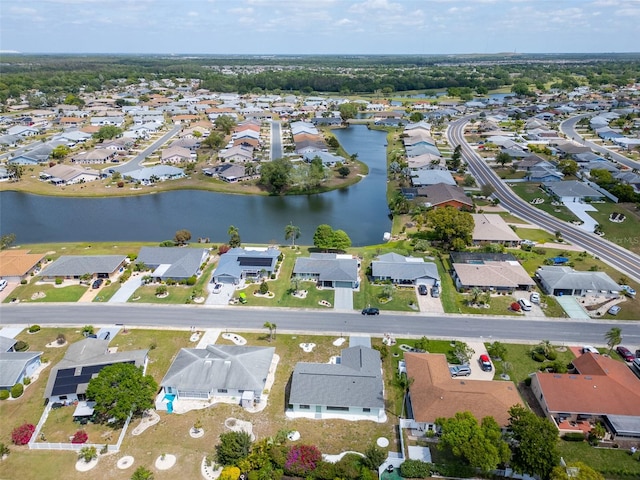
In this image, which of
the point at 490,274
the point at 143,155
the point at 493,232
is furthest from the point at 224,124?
the point at 490,274

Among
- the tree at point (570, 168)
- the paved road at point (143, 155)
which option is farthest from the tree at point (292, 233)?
the tree at point (570, 168)

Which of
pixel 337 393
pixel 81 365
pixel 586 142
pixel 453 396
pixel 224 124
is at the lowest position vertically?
pixel 586 142

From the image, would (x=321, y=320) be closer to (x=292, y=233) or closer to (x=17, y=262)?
(x=292, y=233)

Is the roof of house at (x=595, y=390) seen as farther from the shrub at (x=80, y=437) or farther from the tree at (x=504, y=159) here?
the tree at (x=504, y=159)

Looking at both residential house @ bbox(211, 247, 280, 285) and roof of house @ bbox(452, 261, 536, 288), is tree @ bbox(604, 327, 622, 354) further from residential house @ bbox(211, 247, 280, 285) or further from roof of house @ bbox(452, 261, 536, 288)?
residential house @ bbox(211, 247, 280, 285)

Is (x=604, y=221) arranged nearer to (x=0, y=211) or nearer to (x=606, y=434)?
(x=606, y=434)

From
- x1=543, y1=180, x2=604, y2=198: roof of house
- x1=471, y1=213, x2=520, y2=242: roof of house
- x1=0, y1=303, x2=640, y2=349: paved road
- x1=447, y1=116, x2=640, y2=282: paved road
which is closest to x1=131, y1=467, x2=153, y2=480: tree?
x1=0, y1=303, x2=640, y2=349: paved road

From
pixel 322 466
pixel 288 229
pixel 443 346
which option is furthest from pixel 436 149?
pixel 322 466
